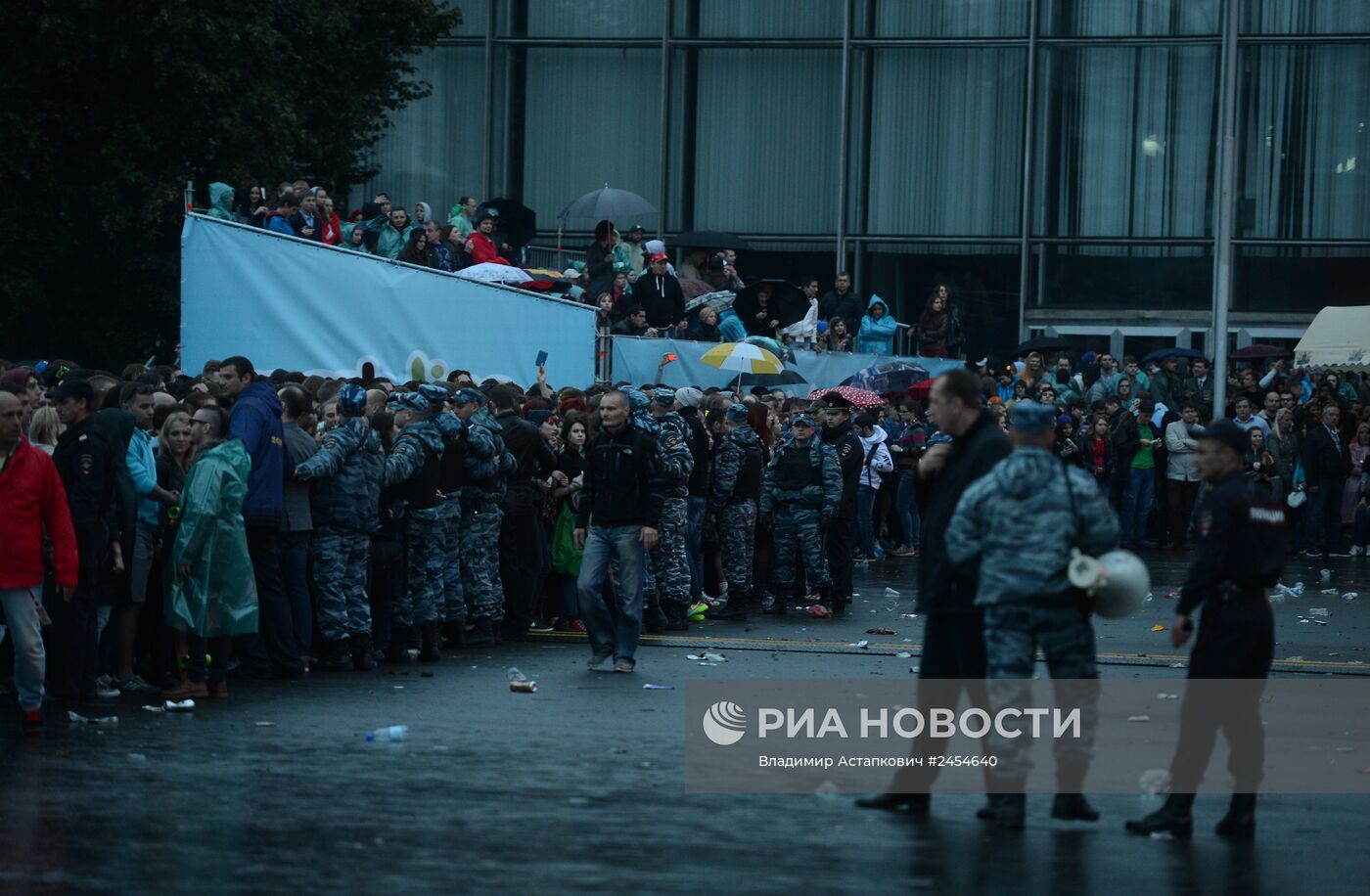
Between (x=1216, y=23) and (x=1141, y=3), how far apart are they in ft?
4.72

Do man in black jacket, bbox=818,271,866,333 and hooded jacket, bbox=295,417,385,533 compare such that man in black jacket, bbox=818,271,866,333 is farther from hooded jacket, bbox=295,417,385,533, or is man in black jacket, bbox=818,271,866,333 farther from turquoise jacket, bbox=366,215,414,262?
hooded jacket, bbox=295,417,385,533

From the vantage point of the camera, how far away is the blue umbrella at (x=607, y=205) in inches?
1228

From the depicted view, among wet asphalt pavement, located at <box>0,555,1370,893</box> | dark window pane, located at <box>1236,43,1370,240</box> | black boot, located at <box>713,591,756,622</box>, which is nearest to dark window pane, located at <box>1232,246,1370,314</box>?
dark window pane, located at <box>1236,43,1370,240</box>

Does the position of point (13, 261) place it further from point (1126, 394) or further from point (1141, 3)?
point (1141, 3)

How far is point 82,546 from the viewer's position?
38.0 feet

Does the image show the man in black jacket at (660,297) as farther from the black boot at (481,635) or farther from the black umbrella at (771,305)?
the black boot at (481,635)

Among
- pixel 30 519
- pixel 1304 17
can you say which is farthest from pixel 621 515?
pixel 1304 17

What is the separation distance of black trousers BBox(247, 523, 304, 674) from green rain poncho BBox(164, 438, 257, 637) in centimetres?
47

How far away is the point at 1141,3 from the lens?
38438 mm

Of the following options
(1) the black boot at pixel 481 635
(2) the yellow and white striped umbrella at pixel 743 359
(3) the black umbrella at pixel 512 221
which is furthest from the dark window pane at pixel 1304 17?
(1) the black boot at pixel 481 635

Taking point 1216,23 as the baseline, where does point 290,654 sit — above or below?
below

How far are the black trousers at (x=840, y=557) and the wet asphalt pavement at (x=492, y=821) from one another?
6187mm

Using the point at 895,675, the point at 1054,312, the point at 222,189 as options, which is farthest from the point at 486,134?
the point at 895,675

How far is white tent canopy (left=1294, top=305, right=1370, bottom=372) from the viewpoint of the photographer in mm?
29922
